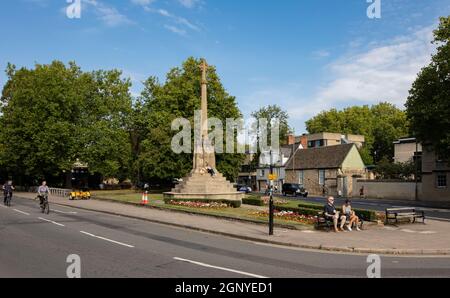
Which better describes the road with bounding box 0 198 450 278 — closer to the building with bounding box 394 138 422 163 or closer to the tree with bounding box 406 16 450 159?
the tree with bounding box 406 16 450 159

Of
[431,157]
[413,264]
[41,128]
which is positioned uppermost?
[41,128]

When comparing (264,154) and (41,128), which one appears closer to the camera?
(41,128)

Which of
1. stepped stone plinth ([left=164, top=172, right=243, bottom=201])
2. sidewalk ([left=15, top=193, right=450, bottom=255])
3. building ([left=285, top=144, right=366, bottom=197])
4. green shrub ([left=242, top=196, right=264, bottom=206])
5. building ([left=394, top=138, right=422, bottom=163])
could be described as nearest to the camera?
sidewalk ([left=15, top=193, right=450, bottom=255])

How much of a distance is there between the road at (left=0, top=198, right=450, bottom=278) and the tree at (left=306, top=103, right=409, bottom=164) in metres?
74.9

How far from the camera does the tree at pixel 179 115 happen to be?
5028cm

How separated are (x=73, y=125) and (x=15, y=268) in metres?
44.3

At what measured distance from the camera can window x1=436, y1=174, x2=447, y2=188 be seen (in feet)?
156

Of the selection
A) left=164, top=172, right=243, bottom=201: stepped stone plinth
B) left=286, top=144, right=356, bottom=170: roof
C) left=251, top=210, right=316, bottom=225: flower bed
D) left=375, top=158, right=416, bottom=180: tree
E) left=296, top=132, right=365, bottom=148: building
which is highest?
left=296, top=132, right=365, bottom=148: building

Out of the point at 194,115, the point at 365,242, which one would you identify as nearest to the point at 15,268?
the point at 365,242

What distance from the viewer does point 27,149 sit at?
169 ft

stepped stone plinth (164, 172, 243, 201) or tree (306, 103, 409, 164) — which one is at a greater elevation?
tree (306, 103, 409, 164)

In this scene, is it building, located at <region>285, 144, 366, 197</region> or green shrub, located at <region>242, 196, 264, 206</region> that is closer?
green shrub, located at <region>242, 196, 264, 206</region>

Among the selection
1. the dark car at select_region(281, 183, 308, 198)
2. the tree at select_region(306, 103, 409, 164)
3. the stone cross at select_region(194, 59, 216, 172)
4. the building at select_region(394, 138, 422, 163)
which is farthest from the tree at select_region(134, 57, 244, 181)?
the tree at select_region(306, 103, 409, 164)
